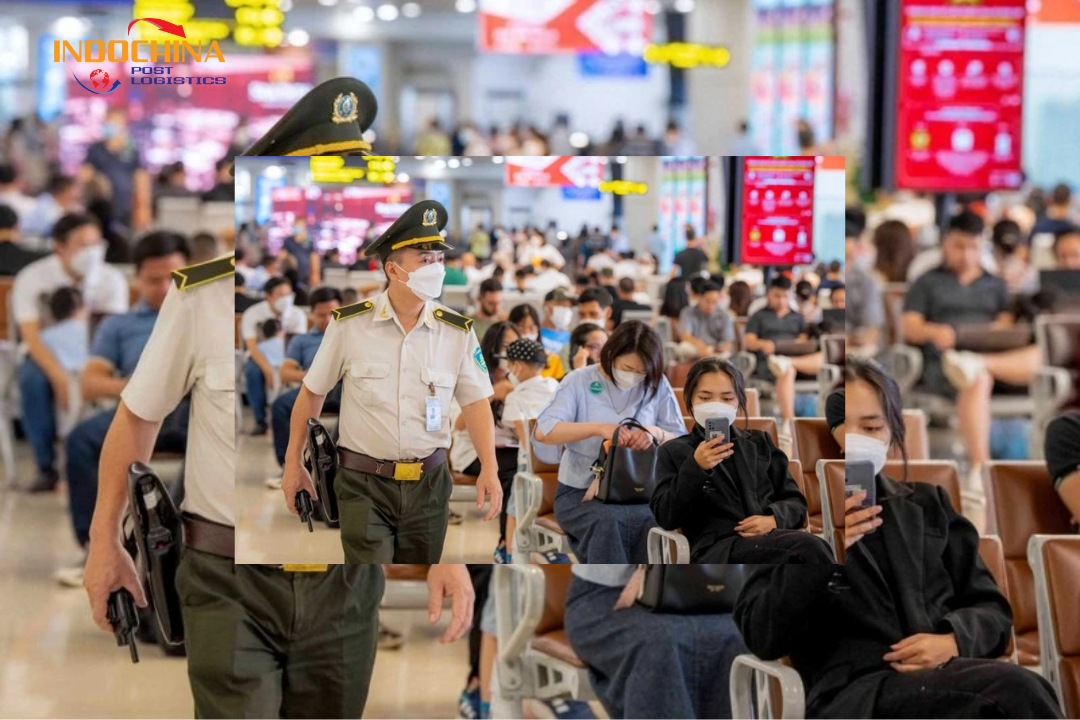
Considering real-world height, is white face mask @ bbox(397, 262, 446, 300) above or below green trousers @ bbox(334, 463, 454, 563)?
above

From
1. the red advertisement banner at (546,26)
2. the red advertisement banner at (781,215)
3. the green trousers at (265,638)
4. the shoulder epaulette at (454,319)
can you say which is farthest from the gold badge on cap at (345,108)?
the red advertisement banner at (546,26)

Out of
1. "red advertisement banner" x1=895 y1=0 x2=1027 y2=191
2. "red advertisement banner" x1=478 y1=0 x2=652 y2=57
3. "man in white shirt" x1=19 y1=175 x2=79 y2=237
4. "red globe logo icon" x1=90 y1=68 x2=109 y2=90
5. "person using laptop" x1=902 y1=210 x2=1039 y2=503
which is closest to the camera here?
"red globe logo icon" x1=90 y1=68 x2=109 y2=90

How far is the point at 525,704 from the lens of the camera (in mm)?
2768

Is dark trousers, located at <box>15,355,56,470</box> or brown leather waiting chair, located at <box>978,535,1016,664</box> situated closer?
brown leather waiting chair, located at <box>978,535,1016,664</box>

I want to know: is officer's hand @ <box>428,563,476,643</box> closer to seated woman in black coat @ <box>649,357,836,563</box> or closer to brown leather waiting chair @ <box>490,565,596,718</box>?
brown leather waiting chair @ <box>490,565,596,718</box>

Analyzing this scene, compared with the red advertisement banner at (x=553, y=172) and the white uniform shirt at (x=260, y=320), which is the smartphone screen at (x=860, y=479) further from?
the white uniform shirt at (x=260, y=320)

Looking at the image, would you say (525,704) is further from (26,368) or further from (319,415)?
(26,368)

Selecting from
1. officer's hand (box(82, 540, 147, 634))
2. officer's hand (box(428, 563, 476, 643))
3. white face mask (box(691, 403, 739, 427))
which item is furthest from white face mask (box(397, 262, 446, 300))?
officer's hand (box(82, 540, 147, 634))

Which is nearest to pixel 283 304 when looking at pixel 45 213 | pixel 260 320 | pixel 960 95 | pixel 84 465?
pixel 260 320

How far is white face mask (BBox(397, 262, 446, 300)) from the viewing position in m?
2.01

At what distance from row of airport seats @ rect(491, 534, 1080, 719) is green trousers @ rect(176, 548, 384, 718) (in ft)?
1.58

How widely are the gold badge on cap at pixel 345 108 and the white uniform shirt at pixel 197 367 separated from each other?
35 cm

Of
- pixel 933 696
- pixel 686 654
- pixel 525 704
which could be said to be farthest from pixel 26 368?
pixel 933 696

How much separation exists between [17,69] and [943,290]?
1434 centimetres
